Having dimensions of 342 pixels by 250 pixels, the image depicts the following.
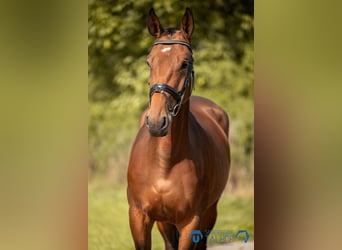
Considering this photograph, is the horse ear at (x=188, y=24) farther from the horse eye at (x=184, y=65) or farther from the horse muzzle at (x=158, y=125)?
the horse muzzle at (x=158, y=125)

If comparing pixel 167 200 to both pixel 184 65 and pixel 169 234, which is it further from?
pixel 184 65

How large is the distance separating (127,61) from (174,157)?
53 cm

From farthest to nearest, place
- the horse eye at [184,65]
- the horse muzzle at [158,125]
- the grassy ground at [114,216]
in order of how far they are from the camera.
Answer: the grassy ground at [114,216] → the horse eye at [184,65] → the horse muzzle at [158,125]

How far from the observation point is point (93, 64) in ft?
7.55

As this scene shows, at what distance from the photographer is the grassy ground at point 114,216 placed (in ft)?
7.56

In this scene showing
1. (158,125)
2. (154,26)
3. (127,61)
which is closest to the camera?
(158,125)

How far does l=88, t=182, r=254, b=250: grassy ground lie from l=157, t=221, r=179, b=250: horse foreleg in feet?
0.08

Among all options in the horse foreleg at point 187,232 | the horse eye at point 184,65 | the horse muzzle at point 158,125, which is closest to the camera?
the horse muzzle at point 158,125

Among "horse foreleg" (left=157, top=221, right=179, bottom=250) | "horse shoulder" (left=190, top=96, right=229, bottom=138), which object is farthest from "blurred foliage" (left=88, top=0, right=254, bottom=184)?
"horse foreleg" (left=157, top=221, right=179, bottom=250)

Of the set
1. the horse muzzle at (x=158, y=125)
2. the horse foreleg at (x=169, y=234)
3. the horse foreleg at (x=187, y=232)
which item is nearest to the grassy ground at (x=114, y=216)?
the horse foreleg at (x=169, y=234)

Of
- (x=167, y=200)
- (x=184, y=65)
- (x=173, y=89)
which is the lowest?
(x=167, y=200)

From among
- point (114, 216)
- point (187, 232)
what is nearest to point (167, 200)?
point (187, 232)

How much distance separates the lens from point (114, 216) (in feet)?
7.61
